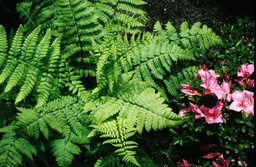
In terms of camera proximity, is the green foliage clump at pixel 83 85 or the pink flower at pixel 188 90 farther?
the pink flower at pixel 188 90

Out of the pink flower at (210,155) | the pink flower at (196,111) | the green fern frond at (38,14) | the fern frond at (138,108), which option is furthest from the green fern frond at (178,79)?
the green fern frond at (38,14)

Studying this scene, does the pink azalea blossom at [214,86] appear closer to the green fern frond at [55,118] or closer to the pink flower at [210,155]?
the pink flower at [210,155]

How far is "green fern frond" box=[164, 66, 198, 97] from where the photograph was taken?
3.08 metres

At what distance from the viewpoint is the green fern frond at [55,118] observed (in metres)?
2.52

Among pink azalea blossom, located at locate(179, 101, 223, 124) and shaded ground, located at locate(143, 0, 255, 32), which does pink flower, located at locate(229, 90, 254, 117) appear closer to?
pink azalea blossom, located at locate(179, 101, 223, 124)

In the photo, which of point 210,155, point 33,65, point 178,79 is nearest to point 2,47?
point 33,65

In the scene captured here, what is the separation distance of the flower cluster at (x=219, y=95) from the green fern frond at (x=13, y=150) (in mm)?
1603

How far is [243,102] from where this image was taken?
2.78 meters

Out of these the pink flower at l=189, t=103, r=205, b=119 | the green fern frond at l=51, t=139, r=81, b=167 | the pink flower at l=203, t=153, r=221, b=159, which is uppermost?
the pink flower at l=189, t=103, r=205, b=119

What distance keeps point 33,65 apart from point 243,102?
210cm

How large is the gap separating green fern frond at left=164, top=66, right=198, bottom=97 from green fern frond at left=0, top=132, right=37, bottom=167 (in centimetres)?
152

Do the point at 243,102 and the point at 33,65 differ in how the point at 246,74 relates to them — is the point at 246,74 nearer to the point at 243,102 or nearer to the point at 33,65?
the point at 243,102

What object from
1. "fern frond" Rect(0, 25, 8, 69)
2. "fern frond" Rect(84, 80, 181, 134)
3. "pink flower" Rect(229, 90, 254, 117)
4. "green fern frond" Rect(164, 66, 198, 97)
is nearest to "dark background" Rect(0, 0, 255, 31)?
"green fern frond" Rect(164, 66, 198, 97)

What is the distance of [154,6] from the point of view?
13.2 feet
